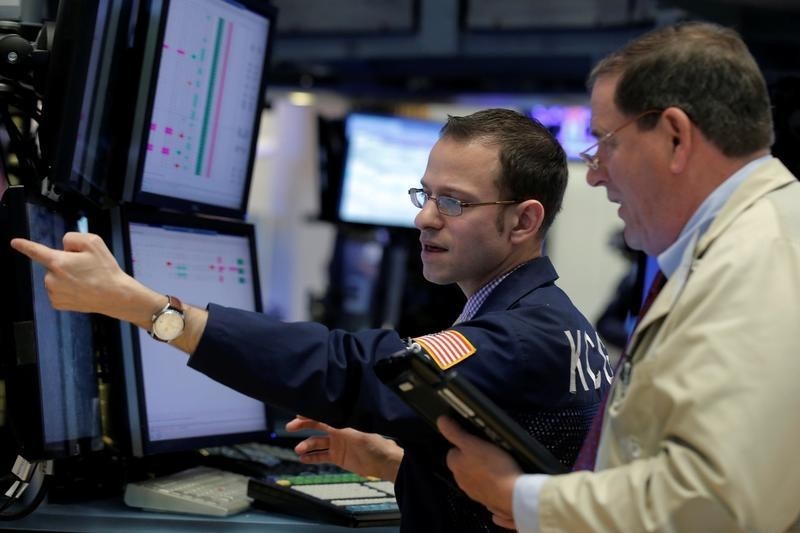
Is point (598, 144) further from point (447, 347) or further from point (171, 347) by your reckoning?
point (171, 347)

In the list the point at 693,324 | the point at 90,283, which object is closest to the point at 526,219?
the point at 693,324

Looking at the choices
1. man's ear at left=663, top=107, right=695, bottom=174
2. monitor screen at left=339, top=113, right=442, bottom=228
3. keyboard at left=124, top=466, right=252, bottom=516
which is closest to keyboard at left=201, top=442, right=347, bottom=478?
keyboard at left=124, top=466, right=252, bottom=516

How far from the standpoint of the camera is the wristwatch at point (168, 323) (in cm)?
144

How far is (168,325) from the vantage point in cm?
145

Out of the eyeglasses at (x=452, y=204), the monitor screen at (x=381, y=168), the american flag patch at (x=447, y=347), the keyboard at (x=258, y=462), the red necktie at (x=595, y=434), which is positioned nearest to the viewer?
the red necktie at (x=595, y=434)

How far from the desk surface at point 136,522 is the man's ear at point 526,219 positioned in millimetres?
613

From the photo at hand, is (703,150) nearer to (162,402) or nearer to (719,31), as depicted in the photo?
(719,31)

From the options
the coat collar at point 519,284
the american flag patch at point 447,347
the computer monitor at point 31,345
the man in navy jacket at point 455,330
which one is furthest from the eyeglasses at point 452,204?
the computer monitor at point 31,345

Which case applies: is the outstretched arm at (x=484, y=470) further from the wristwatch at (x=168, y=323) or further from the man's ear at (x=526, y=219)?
the man's ear at (x=526, y=219)

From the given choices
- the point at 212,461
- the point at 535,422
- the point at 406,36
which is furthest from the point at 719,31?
the point at 406,36

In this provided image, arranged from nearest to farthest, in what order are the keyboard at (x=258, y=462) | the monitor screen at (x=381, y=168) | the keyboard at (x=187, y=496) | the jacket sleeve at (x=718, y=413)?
the jacket sleeve at (x=718, y=413)
the keyboard at (x=187, y=496)
the keyboard at (x=258, y=462)
the monitor screen at (x=381, y=168)

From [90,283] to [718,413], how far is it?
828 mm

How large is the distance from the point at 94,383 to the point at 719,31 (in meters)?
1.27

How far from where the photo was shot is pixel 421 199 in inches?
79.3
